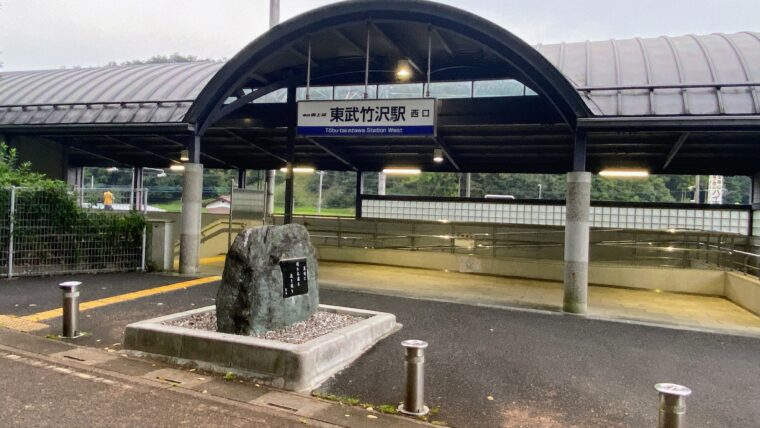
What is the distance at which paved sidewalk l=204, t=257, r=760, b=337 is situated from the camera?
29.9ft

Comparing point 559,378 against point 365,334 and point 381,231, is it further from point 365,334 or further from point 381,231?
point 381,231

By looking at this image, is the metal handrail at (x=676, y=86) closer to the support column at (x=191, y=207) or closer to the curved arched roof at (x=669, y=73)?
the curved arched roof at (x=669, y=73)

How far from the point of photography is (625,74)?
395 inches

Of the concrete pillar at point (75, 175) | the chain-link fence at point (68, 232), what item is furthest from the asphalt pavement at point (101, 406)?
the concrete pillar at point (75, 175)

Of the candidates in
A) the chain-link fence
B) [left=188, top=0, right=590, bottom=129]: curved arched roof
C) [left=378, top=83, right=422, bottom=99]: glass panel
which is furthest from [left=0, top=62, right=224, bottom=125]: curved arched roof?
[left=378, top=83, right=422, bottom=99]: glass panel

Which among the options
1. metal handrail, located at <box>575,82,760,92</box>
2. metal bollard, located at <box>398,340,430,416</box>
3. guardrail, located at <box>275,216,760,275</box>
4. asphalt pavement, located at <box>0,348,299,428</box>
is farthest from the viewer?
guardrail, located at <box>275,216,760,275</box>

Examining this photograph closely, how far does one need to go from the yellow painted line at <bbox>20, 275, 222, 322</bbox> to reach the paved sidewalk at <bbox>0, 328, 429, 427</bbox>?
2023 mm

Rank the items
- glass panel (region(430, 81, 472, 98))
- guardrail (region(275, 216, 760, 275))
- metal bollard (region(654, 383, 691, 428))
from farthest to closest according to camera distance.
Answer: guardrail (region(275, 216, 760, 275)) → glass panel (region(430, 81, 472, 98)) → metal bollard (region(654, 383, 691, 428))

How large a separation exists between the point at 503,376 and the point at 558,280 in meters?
8.42

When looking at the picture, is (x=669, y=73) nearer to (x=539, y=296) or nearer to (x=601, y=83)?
(x=601, y=83)

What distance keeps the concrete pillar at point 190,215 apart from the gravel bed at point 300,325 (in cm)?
527

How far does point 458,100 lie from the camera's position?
439 inches

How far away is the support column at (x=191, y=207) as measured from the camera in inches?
465

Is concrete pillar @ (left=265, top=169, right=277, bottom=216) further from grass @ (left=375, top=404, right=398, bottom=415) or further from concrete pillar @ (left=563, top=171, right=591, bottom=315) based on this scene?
grass @ (left=375, top=404, right=398, bottom=415)
